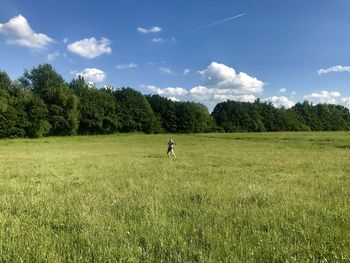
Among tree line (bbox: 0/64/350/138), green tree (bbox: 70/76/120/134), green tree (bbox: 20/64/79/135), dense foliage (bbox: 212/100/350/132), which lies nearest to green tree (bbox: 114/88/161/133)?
tree line (bbox: 0/64/350/138)

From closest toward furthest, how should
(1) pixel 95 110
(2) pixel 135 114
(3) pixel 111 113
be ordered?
(1) pixel 95 110
(3) pixel 111 113
(2) pixel 135 114

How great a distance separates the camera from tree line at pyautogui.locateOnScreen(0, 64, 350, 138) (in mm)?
80625

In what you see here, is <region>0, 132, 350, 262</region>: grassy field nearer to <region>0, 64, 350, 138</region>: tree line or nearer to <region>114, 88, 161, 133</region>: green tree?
<region>0, 64, 350, 138</region>: tree line

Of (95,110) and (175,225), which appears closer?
(175,225)

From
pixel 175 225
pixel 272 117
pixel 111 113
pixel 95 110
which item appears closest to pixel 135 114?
pixel 111 113

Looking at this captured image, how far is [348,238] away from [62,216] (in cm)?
571

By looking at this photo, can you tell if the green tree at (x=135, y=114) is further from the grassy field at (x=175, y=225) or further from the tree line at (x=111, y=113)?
the grassy field at (x=175, y=225)

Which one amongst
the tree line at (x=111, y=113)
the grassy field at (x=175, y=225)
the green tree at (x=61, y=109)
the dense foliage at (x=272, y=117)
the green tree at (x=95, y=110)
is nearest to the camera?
the grassy field at (x=175, y=225)

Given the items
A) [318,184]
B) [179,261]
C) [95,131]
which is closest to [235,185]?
[318,184]

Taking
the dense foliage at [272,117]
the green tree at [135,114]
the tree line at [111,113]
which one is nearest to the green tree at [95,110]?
the tree line at [111,113]

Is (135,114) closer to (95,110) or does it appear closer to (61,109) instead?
(95,110)

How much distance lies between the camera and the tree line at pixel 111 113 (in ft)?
265

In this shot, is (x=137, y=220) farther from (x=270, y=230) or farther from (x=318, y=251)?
(x=318, y=251)

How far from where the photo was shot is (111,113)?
346 ft
